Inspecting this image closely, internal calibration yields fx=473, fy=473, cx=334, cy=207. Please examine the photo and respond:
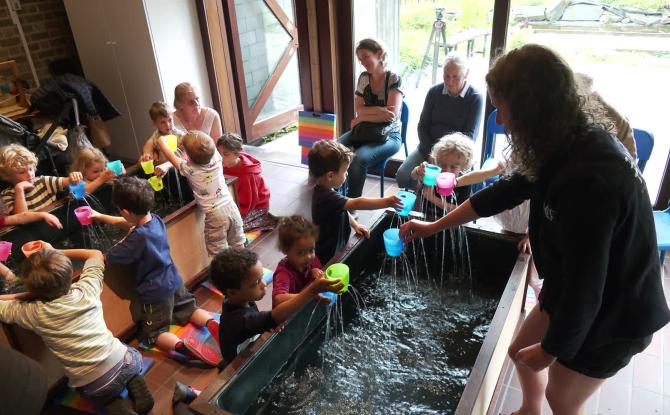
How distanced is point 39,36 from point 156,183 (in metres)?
3.22

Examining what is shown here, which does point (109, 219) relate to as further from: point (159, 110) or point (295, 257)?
point (295, 257)

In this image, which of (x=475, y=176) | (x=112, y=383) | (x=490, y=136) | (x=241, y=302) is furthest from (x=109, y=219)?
A: (x=490, y=136)

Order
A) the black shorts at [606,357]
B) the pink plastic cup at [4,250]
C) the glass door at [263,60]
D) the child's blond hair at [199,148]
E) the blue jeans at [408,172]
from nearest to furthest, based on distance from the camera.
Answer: the black shorts at [606,357], the pink plastic cup at [4,250], the child's blond hair at [199,148], the blue jeans at [408,172], the glass door at [263,60]

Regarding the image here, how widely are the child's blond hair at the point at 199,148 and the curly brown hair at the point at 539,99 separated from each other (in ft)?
6.59

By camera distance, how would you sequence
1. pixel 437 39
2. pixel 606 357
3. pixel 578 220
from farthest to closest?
pixel 437 39 < pixel 606 357 < pixel 578 220

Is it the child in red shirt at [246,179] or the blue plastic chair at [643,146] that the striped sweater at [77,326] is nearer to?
the child in red shirt at [246,179]

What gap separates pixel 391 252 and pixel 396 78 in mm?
1966

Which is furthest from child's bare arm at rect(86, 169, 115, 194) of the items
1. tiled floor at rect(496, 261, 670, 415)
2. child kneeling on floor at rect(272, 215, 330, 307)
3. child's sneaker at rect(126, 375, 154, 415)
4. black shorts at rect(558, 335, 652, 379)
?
black shorts at rect(558, 335, 652, 379)

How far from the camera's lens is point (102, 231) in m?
3.07

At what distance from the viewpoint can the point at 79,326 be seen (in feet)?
6.84

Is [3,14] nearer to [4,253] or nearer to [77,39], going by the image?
[77,39]

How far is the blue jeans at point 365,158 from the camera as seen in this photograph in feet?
12.2

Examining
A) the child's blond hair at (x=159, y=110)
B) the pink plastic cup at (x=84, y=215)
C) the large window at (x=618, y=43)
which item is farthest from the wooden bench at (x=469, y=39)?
the pink plastic cup at (x=84, y=215)

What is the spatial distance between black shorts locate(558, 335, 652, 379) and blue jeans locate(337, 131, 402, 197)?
2.39m
